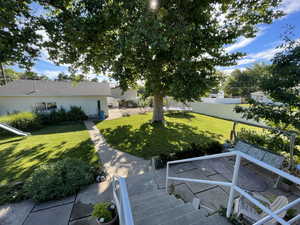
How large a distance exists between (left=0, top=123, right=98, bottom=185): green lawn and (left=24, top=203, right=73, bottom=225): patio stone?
1.98 m

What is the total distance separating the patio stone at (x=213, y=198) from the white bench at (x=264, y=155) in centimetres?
204

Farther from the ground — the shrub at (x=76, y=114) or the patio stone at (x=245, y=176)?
the shrub at (x=76, y=114)

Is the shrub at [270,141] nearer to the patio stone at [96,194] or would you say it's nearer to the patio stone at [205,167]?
the patio stone at [205,167]

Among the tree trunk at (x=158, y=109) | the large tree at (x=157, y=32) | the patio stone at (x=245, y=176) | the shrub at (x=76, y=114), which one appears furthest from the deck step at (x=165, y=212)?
the shrub at (x=76, y=114)

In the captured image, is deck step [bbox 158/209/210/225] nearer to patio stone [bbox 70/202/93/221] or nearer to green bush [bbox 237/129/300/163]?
patio stone [bbox 70/202/93/221]

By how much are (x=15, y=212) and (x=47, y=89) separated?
572 inches

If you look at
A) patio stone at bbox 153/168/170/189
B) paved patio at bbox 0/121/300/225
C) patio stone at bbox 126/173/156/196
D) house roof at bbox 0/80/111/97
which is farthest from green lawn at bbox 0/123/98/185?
house roof at bbox 0/80/111/97

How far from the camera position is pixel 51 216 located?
2904 millimetres

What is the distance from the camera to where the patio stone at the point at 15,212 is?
2.81 meters

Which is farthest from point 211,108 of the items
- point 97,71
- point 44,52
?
point 44,52

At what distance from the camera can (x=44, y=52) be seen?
683 centimetres

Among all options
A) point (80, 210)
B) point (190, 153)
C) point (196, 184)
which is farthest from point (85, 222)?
point (190, 153)

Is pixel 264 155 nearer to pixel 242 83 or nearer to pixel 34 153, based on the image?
pixel 34 153

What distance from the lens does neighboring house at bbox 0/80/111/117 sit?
1259cm
